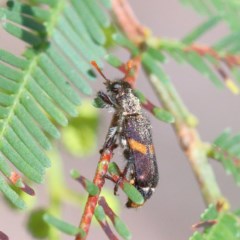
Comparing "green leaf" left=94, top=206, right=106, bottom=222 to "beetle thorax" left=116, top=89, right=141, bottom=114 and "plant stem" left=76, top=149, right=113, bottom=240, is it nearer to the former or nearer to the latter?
"plant stem" left=76, top=149, right=113, bottom=240

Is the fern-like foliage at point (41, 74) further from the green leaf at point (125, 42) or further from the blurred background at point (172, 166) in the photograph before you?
the blurred background at point (172, 166)

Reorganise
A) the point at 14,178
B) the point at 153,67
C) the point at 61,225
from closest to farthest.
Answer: the point at 61,225 < the point at 14,178 < the point at 153,67

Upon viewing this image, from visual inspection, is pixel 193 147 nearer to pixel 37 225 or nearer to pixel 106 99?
pixel 106 99

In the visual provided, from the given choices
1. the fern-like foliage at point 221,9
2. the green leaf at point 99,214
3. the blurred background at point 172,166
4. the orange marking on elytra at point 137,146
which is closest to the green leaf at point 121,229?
the green leaf at point 99,214

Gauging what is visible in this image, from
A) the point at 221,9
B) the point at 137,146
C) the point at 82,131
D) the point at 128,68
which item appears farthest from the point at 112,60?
the point at 82,131

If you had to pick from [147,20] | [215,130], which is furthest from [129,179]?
[147,20]

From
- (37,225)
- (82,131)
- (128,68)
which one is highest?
(128,68)
